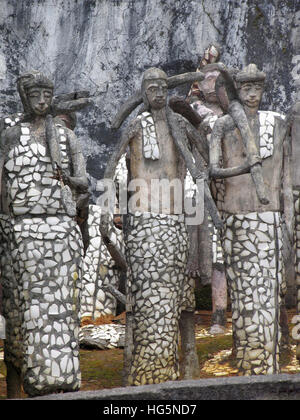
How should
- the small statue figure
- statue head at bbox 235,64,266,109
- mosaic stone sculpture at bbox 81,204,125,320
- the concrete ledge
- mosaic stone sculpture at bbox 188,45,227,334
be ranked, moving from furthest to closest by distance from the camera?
mosaic stone sculpture at bbox 81,204,125,320, mosaic stone sculpture at bbox 188,45,227,334, the small statue figure, statue head at bbox 235,64,266,109, the concrete ledge

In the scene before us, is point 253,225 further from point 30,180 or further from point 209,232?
point 30,180

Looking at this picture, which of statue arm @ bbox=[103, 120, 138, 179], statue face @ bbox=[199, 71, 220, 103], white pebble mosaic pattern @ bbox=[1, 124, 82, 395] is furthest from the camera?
statue face @ bbox=[199, 71, 220, 103]

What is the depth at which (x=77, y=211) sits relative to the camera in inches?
312

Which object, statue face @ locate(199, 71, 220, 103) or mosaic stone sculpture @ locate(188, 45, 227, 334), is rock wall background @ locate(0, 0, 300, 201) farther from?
statue face @ locate(199, 71, 220, 103)

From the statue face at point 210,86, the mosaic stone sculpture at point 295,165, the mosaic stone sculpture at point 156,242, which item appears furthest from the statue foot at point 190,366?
the statue face at point 210,86

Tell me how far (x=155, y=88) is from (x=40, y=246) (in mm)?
1570

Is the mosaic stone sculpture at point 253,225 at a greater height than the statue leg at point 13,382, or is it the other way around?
the mosaic stone sculpture at point 253,225

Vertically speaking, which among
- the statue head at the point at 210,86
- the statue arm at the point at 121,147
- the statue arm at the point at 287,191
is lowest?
the statue arm at the point at 287,191

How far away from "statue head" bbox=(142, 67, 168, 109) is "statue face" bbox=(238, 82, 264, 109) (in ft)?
1.94

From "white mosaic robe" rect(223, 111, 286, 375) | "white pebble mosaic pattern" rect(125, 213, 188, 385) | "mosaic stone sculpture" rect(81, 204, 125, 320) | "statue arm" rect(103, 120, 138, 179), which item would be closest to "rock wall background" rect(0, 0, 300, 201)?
"mosaic stone sculpture" rect(81, 204, 125, 320)

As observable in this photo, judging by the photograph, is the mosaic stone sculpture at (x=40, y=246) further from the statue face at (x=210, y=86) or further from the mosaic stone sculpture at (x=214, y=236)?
the statue face at (x=210, y=86)

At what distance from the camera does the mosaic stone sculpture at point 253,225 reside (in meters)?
7.73

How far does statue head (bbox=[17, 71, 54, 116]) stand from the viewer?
7605mm

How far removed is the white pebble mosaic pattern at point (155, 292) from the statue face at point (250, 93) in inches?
39.8
